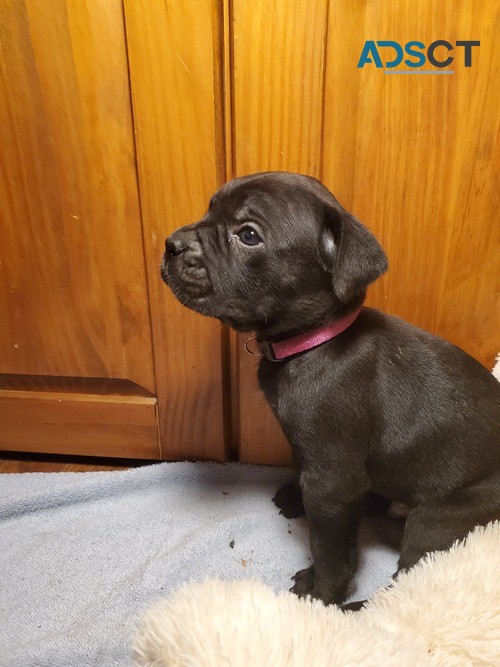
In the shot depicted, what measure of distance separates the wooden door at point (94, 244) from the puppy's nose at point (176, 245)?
35 centimetres

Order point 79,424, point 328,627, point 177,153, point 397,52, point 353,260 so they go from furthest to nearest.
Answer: point 79,424 → point 177,153 → point 397,52 → point 353,260 → point 328,627

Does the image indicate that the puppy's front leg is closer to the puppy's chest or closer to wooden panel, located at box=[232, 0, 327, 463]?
the puppy's chest

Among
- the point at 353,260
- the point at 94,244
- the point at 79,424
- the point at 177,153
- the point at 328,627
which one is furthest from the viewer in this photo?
the point at 79,424

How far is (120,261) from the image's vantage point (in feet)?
5.46

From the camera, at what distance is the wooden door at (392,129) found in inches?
53.2

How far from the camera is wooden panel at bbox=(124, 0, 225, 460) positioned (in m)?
1.41

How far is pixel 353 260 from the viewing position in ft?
3.73

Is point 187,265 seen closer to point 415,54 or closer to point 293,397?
point 293,397

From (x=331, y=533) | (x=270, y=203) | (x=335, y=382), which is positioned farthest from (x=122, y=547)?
(x=270, y=203)

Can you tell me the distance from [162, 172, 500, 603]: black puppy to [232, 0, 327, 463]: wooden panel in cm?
23

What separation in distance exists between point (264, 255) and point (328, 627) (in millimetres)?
741

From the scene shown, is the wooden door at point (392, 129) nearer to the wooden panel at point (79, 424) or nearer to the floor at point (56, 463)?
the wooden panel at point (79, 424)

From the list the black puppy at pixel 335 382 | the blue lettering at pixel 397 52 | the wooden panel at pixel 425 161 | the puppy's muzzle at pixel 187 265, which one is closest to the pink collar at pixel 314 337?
the black puppy at pixel 335 382

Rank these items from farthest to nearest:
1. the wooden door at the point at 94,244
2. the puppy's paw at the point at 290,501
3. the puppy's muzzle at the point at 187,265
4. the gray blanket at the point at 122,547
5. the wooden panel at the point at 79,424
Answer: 1. the wooden panel at the point at 79,424
2. the puppy's paw at the point at 290,501
3. the wooden door at the point at 94,244
4. the gray blanket at the point at 122,547
5. the puppy's muzzle at the point at 187,265
